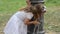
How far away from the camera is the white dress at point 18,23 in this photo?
10.2 ft

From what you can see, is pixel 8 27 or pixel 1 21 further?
pixel 1 21

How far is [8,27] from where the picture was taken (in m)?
3.22

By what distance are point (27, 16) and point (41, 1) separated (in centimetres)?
24

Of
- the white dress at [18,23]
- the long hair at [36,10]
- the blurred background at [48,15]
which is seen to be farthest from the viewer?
the blurred background at [48,15]

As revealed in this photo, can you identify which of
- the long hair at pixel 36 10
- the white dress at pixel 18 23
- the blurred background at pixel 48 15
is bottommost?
the white dress at pixel 18 23

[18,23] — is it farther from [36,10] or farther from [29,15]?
[36,10]

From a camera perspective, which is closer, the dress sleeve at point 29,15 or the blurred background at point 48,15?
the dress sleeve at point 29,15

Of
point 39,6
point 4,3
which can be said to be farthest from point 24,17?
point 4,3

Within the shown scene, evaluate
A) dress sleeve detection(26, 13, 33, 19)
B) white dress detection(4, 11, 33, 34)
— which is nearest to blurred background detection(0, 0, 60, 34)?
white dress detection(4, 11, 33, 34)

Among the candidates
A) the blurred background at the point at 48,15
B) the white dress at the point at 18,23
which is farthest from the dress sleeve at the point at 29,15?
the blurred background at the point at 48,15

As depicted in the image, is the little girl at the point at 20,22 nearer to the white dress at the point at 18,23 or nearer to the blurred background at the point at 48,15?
the white dress at the point at 18,23

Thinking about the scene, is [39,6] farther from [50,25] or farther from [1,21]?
[1,21]

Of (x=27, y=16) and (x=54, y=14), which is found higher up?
(x=54, y=14)

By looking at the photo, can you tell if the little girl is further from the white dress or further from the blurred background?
the blurred background
